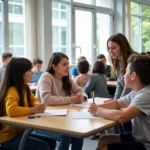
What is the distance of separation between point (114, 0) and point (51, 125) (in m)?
8.21

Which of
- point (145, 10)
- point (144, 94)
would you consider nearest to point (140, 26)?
point (145, 10)

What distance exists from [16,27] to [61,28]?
4.82 feet

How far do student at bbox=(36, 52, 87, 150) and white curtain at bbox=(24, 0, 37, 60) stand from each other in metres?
3.71

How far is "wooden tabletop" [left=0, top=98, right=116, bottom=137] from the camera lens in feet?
6.04

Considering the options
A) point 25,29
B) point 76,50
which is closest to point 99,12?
point 76,50

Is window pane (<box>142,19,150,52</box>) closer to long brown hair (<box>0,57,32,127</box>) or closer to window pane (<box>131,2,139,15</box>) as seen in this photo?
window pane (<box>131,2,139,15</box>)

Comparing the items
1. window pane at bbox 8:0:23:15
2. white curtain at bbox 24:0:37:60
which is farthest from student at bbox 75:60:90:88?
window pane at bbox 8:0:23:15

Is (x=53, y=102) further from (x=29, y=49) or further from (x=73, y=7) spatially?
(x=73, y=7)

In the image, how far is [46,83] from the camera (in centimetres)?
279

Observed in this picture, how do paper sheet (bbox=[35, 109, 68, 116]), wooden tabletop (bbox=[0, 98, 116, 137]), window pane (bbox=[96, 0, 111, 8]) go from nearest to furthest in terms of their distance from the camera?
1. wooden tabletop (bbox=[0, 98, 116, 137])
2. paper sheet (bbox=[35, 109, 68, 116])
3. window pane (bbox=[96, 0, 111, 8])

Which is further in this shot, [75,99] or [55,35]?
[55,35]

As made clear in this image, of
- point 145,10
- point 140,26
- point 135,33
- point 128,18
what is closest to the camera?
point 128,18

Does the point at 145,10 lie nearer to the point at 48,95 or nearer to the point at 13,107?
the point at 48,95

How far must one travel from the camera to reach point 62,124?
1999 mm
